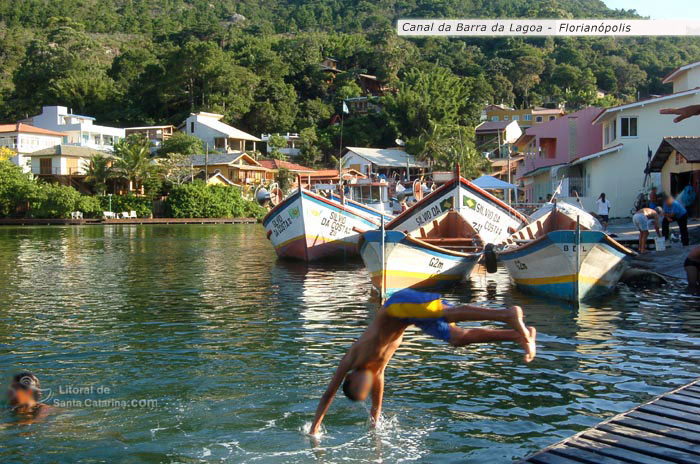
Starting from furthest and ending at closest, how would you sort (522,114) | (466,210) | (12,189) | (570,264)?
(522,114), (12,189), (466,210), (570,264)

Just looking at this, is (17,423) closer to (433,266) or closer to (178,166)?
(433,266)

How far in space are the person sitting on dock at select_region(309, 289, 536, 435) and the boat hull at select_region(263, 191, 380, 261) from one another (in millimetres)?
18994

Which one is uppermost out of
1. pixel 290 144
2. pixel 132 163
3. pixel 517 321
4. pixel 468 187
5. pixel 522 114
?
pixel 522 114

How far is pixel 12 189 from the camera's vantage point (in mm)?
64438

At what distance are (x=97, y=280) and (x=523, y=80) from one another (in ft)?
357

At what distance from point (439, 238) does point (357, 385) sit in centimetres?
1551

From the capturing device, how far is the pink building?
43594 millimetres

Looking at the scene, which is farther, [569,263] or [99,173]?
[99,173]

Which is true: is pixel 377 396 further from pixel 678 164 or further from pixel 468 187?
pixel 678 164

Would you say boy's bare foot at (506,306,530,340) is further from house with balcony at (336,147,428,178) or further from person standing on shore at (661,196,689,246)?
house with balcony at (336,147,428,178)

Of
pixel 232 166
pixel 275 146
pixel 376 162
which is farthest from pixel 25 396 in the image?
pixel 275 146

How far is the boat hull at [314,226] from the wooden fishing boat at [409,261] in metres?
7.64

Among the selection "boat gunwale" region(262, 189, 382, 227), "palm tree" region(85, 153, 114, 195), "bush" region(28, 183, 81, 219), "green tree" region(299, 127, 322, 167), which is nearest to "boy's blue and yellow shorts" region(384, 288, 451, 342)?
"boat gunwale" region(262, 189, 382, 227)

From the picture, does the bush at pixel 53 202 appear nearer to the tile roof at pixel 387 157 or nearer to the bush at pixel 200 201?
the bush at pixel 200 201
